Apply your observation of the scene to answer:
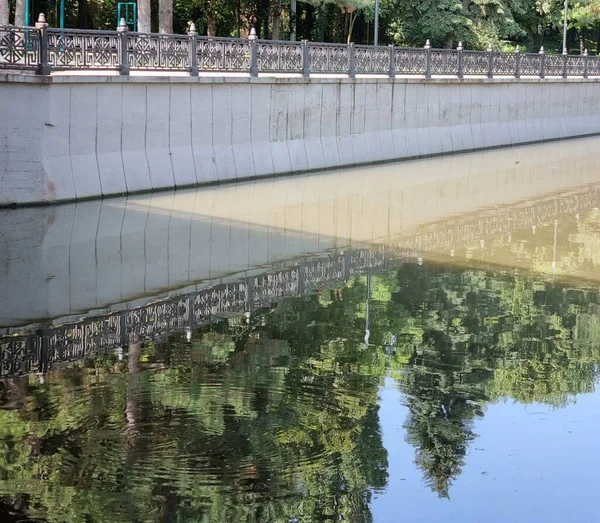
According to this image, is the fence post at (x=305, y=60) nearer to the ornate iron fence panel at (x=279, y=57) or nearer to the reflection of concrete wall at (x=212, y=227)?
the ornate iron fence panel at (x=279, y=57)

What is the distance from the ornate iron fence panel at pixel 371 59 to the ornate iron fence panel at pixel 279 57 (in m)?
2.65

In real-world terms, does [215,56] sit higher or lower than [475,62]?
higher

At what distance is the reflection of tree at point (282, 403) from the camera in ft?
21.7

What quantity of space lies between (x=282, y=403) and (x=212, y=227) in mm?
8600

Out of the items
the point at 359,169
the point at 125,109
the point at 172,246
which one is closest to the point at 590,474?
the point at 172,246

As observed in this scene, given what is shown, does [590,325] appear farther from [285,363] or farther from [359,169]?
[359,169]

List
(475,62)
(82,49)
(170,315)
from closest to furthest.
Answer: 1. (170,315)
2. (82,49)
3. (475,62)

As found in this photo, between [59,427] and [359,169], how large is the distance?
1919cm

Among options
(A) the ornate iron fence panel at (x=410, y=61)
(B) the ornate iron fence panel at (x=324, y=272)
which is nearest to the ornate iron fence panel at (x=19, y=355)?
(B) the ornate iron fence panel at (x=324, y=272)

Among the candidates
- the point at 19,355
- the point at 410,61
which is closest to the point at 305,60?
the point at 410,61

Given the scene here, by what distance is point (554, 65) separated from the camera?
38.1m

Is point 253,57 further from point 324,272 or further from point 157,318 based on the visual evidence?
point 157,318

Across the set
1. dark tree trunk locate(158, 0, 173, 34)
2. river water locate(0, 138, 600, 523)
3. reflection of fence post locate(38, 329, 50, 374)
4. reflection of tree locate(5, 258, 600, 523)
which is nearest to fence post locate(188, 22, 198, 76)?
river water locate(0, 138, 600, 523)

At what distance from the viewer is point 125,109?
1986 centimetres
